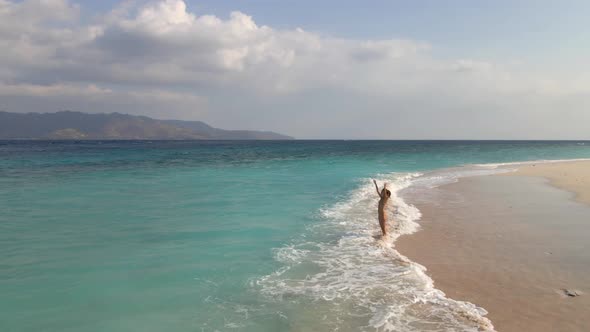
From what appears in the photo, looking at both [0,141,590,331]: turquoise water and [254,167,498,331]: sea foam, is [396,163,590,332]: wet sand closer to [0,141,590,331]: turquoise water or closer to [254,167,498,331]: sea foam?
[254,167,498,331]: sea foam

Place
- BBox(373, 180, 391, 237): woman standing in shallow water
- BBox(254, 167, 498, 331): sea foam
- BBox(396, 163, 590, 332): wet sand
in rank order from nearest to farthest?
BBox(254, 167, 498, 331): sea foam → BBox(396, 163, 590, 332): wet sand → BBox(373, 180, 391, 237): woman standing in shallow water

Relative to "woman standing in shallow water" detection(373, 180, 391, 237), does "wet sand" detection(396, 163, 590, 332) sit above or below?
below

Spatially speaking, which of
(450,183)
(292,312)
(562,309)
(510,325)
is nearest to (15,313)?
(292,312)

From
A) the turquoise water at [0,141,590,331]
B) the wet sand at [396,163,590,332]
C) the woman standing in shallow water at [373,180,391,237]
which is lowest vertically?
the turquoise water at [0,141,590,331]

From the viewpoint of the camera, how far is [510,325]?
5598 millimetres

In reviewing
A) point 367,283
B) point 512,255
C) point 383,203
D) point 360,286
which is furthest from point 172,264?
point 512,255

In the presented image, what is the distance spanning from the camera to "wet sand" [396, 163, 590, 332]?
6055 millimetres

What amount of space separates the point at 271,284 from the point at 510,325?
13.2ft

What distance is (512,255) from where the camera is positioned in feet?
29.1

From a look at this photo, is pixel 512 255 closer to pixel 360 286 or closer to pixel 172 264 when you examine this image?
pixel 360 286

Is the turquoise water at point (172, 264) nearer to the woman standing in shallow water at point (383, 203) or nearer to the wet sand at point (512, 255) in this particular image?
the woman standing in shallow water at point (383, 203)

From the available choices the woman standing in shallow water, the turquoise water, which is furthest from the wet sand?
the turquoise water

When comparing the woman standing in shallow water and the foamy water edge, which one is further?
the woman standing in shallow water

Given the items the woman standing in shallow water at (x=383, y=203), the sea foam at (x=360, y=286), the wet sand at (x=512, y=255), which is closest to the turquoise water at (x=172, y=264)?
the sea foam at (x=360, y=286)
